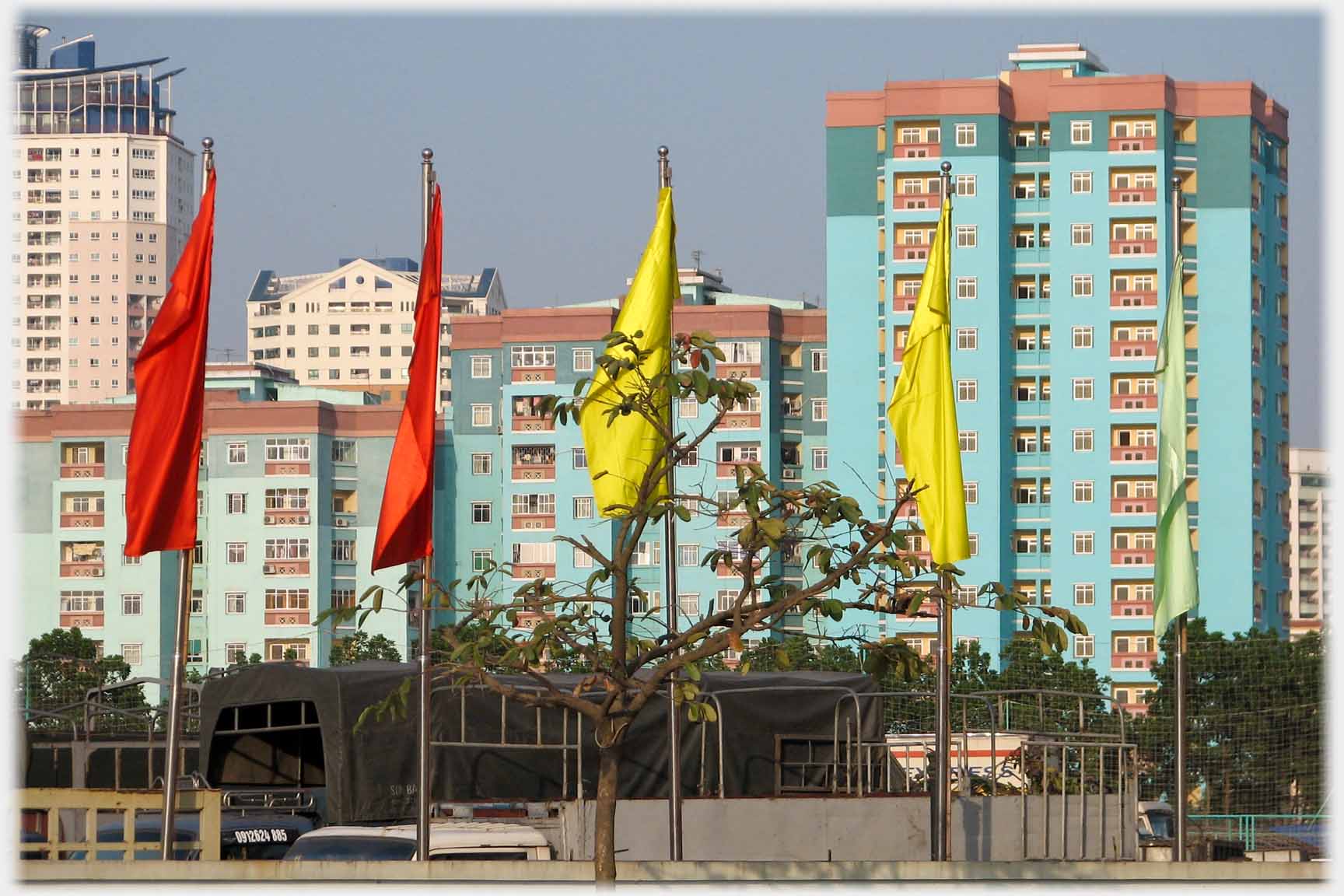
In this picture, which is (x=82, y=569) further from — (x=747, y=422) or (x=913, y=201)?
(x=913, y=201)

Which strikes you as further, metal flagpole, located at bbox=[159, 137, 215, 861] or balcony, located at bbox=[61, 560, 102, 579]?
balcony, located at bbox=[61, 560, 102, 579]

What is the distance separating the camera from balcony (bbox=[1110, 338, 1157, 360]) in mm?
60344

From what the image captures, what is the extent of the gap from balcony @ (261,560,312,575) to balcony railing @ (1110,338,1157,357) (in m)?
29.3

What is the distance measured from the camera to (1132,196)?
61.0m

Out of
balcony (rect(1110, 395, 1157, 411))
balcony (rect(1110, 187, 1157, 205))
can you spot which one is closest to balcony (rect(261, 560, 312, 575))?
balcony (rect(1110, 395, 1157, 411))

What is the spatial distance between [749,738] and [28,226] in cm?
11247

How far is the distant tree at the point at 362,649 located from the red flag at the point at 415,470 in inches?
1608

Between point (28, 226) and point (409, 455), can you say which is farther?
point (28, 226)

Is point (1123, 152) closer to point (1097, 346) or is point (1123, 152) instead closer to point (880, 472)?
point (1097, 346)

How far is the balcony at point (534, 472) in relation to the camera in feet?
217

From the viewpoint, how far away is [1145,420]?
2363 inches

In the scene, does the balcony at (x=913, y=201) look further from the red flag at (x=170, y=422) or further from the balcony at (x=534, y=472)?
the red flag at (x=170, y=422)

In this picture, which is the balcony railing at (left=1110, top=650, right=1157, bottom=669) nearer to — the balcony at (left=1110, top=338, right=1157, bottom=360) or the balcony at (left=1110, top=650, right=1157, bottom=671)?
the balcony at (left=1110, top=650, right=1157, bottom=671)

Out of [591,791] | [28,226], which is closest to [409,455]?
[591,791]
